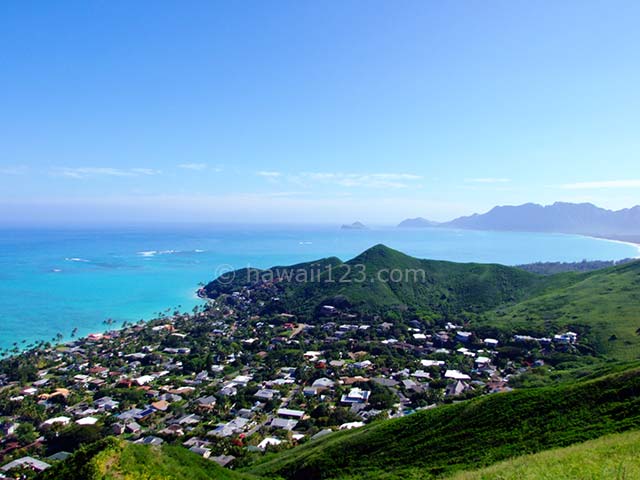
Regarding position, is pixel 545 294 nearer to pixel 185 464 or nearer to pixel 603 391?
pixel 603 391

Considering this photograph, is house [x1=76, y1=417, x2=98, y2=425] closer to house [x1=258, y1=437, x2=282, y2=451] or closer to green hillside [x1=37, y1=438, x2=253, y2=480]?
house [x1=258, y1=437, x2=282, y2=451]

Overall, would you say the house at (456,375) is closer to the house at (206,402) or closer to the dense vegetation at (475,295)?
the dense vegetation at (475,295)

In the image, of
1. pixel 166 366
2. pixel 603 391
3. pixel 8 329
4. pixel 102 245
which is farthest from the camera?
pixel 102 245

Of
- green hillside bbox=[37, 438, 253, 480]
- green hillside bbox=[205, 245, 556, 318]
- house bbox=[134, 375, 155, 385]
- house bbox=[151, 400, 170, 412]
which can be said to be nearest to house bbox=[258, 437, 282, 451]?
green hillside bbox=[37, 438, 253, 480]

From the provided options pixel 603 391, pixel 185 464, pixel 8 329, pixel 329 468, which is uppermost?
pixel 603 391

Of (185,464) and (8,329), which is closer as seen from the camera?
(185,464)

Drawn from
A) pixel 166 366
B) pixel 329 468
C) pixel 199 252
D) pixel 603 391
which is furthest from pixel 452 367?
pixel 199 252

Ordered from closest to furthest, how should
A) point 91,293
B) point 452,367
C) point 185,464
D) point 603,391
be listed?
1. point 185,464
2. point 603,391
3. point 452,367
4. point 91,293

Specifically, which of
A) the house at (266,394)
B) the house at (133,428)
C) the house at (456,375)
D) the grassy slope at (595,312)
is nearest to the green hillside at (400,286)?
the grassy slope at (595,312)
